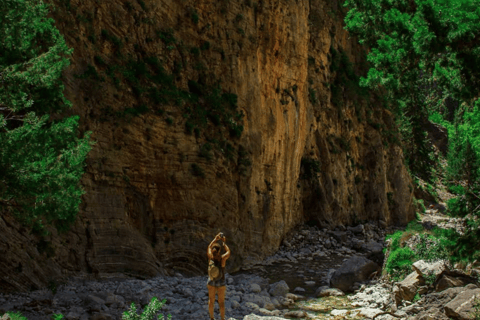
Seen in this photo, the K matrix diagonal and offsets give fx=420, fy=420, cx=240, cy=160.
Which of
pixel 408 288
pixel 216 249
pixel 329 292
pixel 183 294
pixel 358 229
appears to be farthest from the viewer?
pixel 358 229

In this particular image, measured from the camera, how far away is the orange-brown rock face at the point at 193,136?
14.0 m

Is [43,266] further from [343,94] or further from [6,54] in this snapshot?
[343,94]

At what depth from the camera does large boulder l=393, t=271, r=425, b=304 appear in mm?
11188

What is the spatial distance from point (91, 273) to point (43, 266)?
190 cm

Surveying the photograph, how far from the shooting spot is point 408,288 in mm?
11273

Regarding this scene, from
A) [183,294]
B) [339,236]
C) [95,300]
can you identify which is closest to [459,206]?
[183,294]

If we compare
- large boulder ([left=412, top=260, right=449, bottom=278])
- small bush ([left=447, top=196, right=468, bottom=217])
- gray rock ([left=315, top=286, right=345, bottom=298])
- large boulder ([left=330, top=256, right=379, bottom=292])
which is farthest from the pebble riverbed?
small bush ([left=447, top=196, right=468, bottom=217])

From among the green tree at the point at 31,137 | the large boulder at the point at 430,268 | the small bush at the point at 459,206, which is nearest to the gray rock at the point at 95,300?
the green tree at the point at 31,137

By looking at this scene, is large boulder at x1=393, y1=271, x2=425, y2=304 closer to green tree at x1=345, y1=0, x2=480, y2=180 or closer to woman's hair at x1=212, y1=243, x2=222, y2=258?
green tree at x1=345, y1=0, x2=480, y2=180

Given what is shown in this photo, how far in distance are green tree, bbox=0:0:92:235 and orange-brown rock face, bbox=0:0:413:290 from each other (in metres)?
3.57

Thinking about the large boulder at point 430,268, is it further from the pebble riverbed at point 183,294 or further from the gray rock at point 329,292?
the pebble riverbed at point 183,294

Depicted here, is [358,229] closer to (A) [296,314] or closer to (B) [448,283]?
(A) [296,314]

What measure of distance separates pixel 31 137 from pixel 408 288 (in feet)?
32.3

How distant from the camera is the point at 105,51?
1584 centimetres
